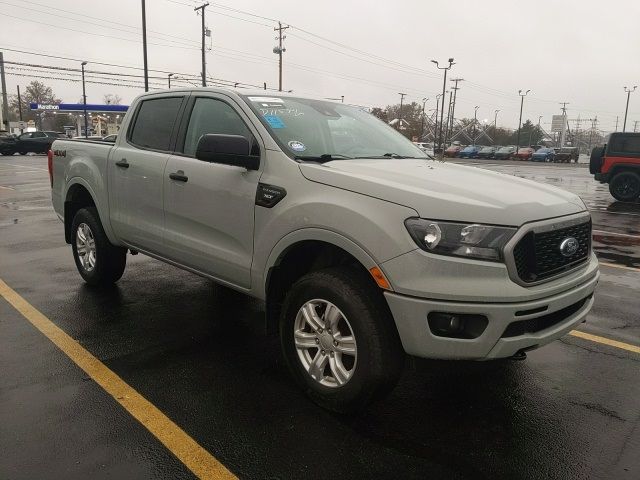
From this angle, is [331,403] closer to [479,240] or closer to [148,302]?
[479,240]

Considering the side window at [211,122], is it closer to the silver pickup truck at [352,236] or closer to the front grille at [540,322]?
the silver pickup truck at [352,236]

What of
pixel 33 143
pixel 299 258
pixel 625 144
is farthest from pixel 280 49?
pixel 299 258

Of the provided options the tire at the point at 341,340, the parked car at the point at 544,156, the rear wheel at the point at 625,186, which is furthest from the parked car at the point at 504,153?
the tire at the point at 341,340

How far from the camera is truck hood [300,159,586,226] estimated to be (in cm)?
265

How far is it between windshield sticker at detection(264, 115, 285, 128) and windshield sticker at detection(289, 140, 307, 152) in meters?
0.17

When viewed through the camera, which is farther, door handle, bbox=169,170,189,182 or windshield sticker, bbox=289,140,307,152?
door handle, bbox=169,170,189,182

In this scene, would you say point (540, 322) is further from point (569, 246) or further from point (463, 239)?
point (463, 239)

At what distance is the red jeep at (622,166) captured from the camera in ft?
52.0

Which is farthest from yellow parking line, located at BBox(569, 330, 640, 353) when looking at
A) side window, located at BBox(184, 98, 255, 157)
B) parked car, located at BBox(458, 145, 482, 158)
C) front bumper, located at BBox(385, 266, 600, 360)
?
parked car, located at BBox(458, 145, 482, 158)

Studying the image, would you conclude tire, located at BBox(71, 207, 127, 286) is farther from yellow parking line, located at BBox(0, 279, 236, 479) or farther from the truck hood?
the truck hood

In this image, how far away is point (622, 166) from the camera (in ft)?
52.6

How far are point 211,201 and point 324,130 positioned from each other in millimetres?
950

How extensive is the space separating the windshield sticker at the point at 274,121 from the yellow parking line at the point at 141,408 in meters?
1.91

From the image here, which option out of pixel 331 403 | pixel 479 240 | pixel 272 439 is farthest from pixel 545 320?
pixel 272 439
